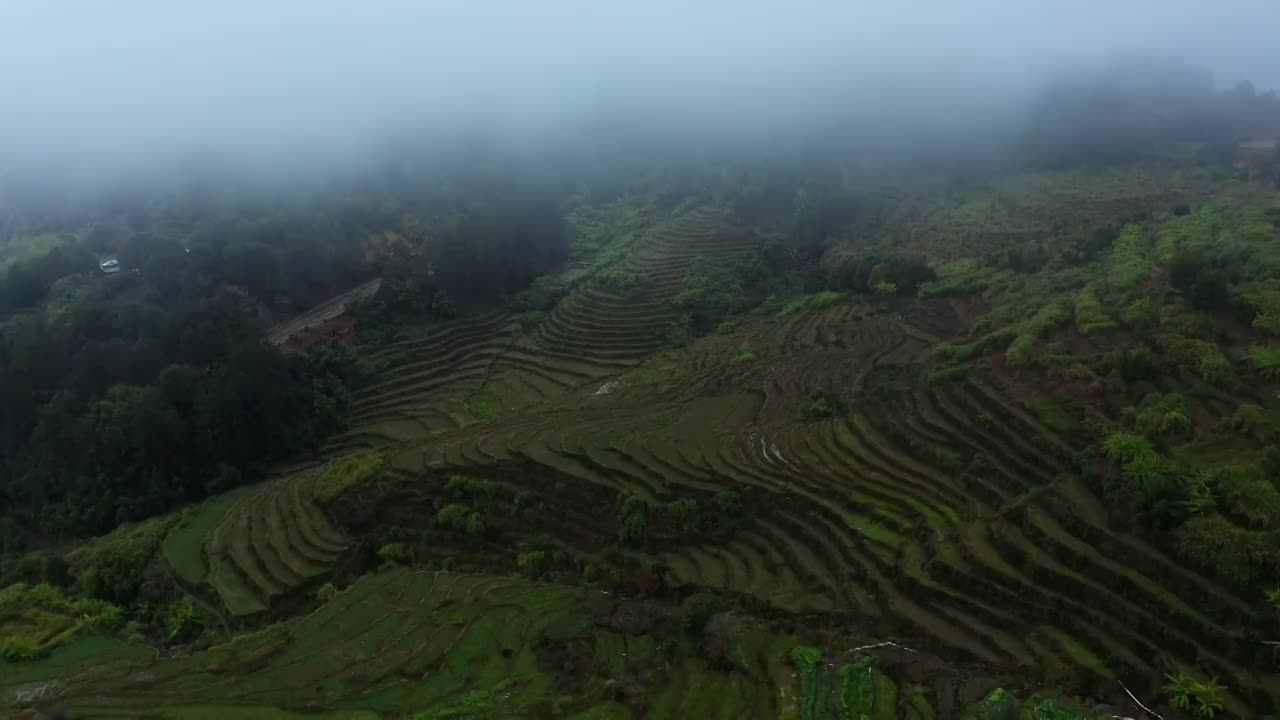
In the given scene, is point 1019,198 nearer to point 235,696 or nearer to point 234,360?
point 234,360

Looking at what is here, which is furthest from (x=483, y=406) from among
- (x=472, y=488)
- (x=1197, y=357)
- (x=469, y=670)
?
(x=1197, y=357)

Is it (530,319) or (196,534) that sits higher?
(530,319)

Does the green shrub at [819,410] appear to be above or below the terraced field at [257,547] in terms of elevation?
above

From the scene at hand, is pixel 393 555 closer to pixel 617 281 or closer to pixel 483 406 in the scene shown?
pixel 483 406

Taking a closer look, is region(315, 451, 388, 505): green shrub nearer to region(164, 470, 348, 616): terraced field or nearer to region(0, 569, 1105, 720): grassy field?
region(164, 470, 348, 616): terraced field

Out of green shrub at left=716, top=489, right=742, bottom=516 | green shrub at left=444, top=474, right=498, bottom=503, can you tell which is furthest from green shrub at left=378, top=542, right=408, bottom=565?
green shrub at left=716, top=489, right=742, bottom=516

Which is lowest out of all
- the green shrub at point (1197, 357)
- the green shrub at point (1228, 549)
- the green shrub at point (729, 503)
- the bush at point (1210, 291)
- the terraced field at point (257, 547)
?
the terraced field at point (257, 547)

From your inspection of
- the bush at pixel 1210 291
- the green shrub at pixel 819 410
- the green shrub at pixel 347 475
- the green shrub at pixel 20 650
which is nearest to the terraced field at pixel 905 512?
the green shrub at pixel 819 410

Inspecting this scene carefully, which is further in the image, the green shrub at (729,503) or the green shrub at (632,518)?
the green shrub at (632,518)

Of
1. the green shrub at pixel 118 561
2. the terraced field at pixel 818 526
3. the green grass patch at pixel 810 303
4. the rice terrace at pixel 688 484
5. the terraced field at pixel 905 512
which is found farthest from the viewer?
the green grass patch at pixel 810 303

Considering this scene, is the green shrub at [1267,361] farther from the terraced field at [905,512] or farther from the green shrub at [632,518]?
the green shrub at [632,518]
